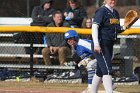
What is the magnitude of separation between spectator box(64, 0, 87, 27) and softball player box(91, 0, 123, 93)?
3893mm

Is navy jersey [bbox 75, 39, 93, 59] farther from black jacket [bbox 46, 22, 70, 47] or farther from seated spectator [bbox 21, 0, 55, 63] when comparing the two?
seated spectator [bbox 21, 0, 55, 63]

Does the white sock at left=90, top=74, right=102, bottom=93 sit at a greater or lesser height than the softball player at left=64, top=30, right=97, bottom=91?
lesser

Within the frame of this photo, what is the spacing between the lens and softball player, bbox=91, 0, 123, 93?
28.5 ft

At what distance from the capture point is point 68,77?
1235 cm

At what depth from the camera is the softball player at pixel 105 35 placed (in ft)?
28.5

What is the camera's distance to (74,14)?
42.7 ft

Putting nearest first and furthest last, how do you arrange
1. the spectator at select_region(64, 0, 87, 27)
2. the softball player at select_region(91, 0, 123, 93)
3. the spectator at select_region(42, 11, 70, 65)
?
1. the softball player at select_region(91, 0, 123, 93)
2. the spectator at select_region(42, 11, 70, 65)
3. the spectator at select_region(64, 0, 87, 27)

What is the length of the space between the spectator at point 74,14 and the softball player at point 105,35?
3.89 m

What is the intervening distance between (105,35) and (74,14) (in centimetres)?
425

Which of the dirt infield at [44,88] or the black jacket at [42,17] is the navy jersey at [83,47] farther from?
the black jacket at [42,17]

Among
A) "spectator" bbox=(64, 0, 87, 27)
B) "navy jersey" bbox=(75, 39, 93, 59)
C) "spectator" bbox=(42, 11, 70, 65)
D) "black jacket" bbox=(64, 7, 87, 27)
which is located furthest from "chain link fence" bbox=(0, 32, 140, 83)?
"navy jersey" bbox=(75, 39, 93, 59)

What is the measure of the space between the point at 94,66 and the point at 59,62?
2706 millimetres

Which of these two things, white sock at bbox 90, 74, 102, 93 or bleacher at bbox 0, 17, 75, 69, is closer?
white sock at bbox 90, 74, 102, 93

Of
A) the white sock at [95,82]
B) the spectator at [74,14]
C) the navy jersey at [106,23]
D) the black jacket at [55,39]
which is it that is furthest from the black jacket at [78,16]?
the navy jersey at [106,23]
